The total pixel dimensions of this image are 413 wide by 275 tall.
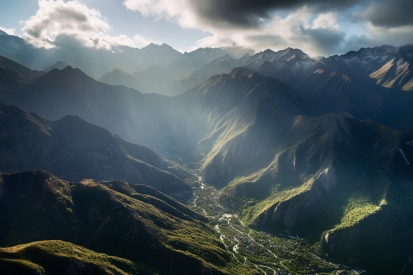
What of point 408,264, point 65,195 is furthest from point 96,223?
point 408,264

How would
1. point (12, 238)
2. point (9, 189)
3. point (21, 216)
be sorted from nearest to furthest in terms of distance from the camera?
point (12, 238), point (21, 216), point (9, 189)

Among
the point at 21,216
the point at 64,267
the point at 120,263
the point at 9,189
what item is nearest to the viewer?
the point at 64,267

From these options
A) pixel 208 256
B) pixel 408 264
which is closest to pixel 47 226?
pixel 208 256

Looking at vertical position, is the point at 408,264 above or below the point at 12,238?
above

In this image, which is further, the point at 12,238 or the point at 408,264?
the point at 408,264

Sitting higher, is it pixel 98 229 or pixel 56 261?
pixel 98 229

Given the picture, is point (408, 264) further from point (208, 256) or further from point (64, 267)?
point (64, 267)

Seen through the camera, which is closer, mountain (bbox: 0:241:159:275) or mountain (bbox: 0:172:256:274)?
mountain (bbox: 0:241:159:275)

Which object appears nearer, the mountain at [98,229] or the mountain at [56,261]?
the mountain at [56,261]

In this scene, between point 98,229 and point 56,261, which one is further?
point 98,229
